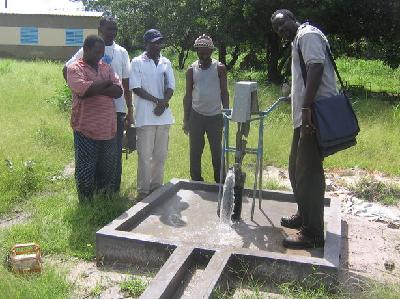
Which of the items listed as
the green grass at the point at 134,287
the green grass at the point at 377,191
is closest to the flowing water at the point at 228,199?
the green grass at the point at 134,287

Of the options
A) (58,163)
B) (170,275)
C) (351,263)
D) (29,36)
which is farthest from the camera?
(29,36)

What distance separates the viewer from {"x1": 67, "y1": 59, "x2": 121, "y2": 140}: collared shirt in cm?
459

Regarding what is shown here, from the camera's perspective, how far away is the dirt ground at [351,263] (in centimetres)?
363

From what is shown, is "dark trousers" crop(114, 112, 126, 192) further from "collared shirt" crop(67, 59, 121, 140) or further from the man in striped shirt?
"collared shirt" crop(67, 59, 121, 140)

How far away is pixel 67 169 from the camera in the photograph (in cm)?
683

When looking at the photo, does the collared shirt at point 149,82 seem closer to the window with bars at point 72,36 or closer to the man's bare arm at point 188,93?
the man's bare arm at point 188,93

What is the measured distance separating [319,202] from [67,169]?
403 centimetres

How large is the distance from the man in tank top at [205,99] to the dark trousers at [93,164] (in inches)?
36.7

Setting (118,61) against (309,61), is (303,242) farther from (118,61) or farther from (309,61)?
(118,61)

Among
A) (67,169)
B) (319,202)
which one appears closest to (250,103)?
(319,202)

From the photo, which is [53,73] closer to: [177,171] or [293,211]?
[177,171]

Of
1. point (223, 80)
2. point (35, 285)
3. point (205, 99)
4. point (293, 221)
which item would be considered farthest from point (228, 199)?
point (35, 285)

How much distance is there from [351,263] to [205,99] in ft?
7.28

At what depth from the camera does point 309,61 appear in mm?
3553
